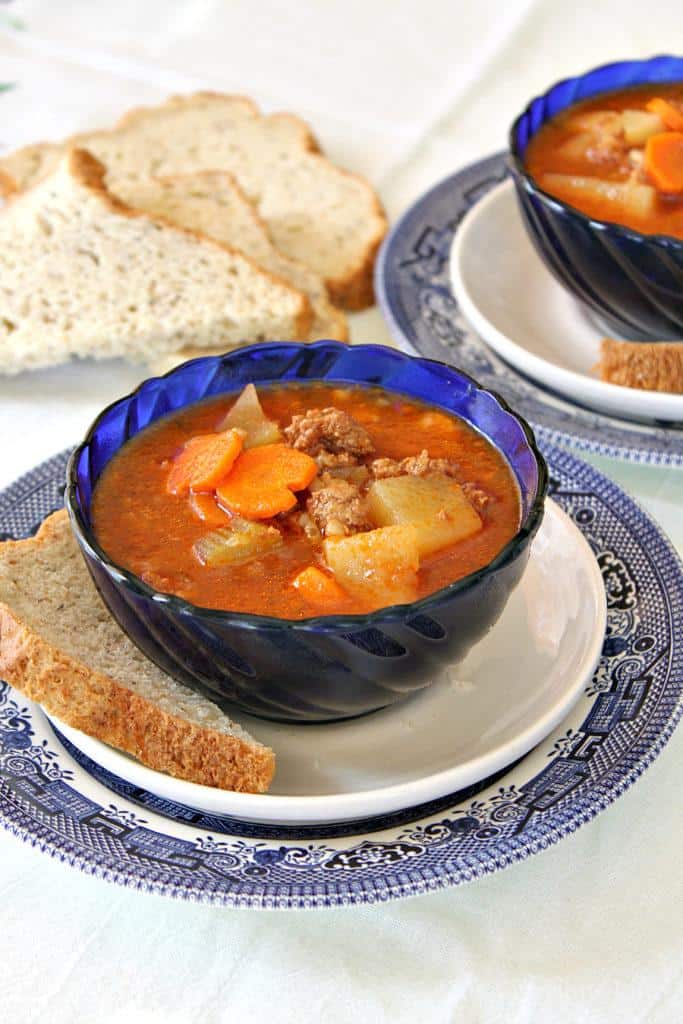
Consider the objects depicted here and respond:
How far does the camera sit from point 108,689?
8.23ft

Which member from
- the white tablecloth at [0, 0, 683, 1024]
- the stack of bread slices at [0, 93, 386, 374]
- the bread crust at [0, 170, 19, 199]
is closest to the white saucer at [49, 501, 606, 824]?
the white tablecloth at [0, 0, 683, 1024]

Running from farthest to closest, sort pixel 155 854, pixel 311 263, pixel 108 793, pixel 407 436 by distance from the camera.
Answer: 1. pixel 311 263
2. pixel 407 436
3. pixel 108 793
4. pixel 155 854

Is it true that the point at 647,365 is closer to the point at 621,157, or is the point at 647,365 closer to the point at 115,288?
the point at 621,157

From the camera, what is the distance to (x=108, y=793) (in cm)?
248

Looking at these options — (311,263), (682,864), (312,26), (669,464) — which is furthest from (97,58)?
(682,864)

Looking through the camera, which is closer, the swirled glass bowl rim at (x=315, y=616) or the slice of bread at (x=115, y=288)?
the swirled glass bowl rim at (x=315, y=616)

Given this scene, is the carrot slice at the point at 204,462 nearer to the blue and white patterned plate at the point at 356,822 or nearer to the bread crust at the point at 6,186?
the blue and white patterned plate at the point at 356,822

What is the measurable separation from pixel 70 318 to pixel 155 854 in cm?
240

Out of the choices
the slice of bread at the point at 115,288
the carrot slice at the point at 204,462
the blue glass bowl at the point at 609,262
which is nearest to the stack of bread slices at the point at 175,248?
the slice of bread at the point at 115,288

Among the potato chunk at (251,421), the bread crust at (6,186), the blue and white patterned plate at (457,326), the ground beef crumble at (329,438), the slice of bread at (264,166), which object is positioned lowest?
the bread crust at (6,186)

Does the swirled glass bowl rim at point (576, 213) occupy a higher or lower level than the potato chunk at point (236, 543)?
higher

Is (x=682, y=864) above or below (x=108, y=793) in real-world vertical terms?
above

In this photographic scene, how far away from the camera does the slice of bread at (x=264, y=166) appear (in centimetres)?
483

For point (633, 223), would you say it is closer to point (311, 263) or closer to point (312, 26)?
point (311, 263)
